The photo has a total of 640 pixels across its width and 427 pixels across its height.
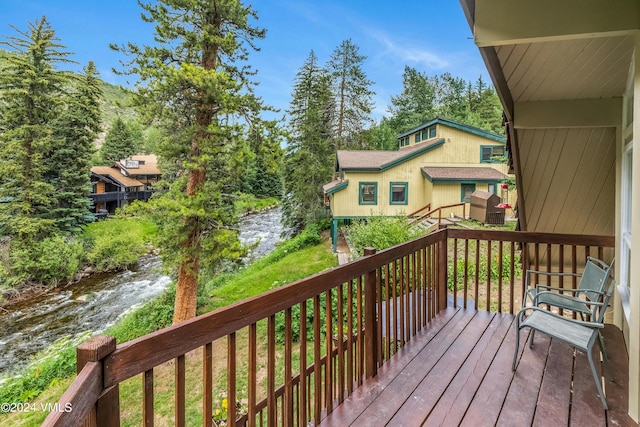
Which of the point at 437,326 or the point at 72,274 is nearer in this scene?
the point at 437,326

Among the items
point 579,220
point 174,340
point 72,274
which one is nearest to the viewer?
point 174,340

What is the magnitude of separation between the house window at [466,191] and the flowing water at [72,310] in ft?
28.7

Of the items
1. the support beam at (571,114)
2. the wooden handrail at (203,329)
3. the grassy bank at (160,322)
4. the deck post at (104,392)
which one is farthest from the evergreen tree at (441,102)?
the deck post at (104,392)

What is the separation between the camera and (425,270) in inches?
127

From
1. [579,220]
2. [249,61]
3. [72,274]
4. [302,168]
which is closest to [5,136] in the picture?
[72,274]

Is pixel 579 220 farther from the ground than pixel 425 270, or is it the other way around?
pixel 579 220

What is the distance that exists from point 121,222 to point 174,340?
65.1 ft

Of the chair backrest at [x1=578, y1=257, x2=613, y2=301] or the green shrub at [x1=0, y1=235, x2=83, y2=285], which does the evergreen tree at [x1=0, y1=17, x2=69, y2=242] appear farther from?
Result: the chair backrest at [x1=578, y1=257, x2=613, y2=301]

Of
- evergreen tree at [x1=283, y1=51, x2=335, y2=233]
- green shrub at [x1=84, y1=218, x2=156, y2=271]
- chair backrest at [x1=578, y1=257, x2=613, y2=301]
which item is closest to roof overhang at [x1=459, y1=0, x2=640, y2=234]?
chair backrest at [x1=578, y1=257, x2=613, y2=301]

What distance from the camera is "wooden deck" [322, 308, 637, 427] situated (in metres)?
1.96

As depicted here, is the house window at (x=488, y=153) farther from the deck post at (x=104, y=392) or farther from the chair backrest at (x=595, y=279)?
the deck post at (x=104, y=392)

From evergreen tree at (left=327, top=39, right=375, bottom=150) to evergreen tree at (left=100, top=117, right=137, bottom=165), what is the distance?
19.8m

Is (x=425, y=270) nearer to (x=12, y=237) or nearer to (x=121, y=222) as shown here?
(x=12, y=237)

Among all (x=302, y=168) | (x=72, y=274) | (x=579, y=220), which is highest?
(x=302, y=168)
